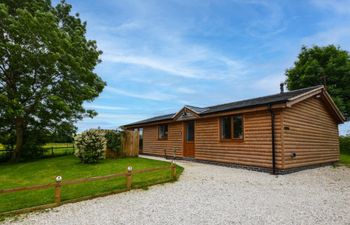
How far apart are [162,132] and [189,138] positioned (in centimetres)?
321

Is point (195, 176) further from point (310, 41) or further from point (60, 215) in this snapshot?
point (310, 41)

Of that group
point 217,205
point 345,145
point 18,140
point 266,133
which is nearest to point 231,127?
point 266,133

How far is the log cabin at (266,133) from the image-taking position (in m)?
9.91

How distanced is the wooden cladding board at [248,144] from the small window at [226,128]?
0.94 ft

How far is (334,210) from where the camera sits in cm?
532

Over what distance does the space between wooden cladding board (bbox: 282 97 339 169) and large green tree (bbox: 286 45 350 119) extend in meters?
9.03

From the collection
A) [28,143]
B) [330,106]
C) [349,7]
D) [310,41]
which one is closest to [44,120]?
[28,143]

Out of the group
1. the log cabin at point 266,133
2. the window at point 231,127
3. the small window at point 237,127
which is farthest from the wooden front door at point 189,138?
the small window at point 237,127

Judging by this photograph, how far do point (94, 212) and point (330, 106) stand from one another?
46.2 ft

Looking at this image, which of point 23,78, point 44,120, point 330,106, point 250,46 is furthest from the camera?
point 250,46

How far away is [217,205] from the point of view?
5.70 meters

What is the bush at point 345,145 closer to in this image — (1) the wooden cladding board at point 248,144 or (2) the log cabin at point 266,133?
(2) the log cabin at point 266,133

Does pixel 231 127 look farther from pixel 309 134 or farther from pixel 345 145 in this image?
pixel 345 145

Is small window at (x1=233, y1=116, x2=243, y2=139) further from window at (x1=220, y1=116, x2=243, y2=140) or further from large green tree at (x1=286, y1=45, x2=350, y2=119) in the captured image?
large green tree at (x1=286, y1=45, x2=350, y2=119)
